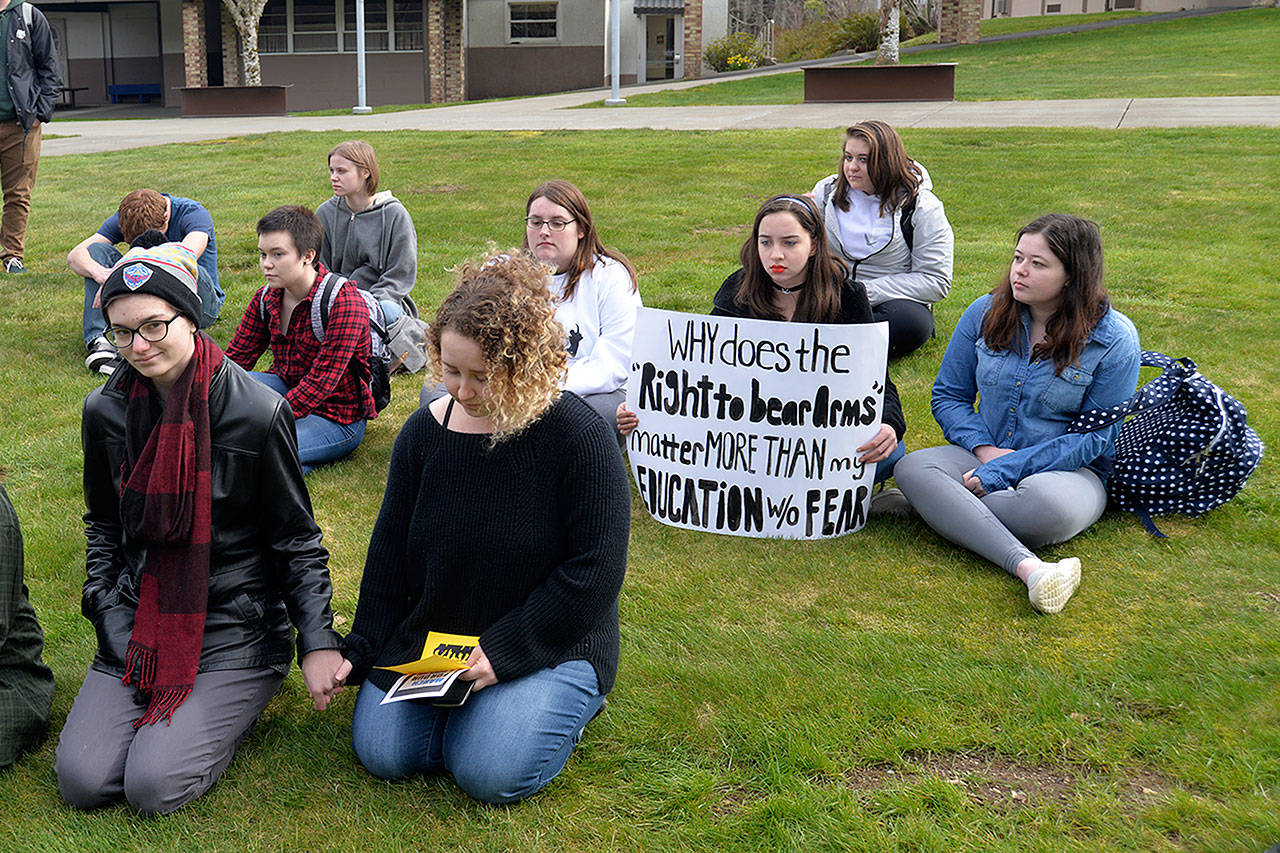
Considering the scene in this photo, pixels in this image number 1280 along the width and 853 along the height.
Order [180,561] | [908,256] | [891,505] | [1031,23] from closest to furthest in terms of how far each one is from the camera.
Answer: [180,561] → [891,505] → [908,256] → [1031,23]

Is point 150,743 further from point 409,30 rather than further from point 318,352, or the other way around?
point 409,30

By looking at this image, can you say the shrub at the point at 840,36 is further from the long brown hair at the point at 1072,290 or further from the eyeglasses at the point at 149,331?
the eyeglasses at the point at 149,331

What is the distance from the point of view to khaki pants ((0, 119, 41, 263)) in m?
9.91

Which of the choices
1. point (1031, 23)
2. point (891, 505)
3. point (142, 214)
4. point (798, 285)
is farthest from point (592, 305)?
point (1031, 23)

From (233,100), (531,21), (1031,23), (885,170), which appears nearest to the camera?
(885,170)

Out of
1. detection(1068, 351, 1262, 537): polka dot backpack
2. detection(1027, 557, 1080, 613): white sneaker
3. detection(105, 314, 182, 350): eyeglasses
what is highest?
detection(105, 314, 182, 350): eyeglasses

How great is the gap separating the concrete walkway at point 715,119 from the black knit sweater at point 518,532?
14697 millimetres

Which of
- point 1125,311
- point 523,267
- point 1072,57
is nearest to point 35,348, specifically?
point 523,267

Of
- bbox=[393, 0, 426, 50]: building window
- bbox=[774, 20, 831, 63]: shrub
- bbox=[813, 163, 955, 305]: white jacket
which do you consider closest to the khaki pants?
bbox=[813, 163, 955, 305]: white jacket

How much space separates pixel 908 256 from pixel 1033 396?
2.17 meters

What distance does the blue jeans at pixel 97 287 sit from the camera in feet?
24.6

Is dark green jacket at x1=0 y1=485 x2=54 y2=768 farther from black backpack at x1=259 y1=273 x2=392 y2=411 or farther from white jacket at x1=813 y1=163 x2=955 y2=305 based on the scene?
white jacket at x1=813 y1=163 x2=955 y2=305

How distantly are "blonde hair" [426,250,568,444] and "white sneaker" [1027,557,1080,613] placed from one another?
6.72 feet

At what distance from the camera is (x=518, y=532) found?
321 cm
